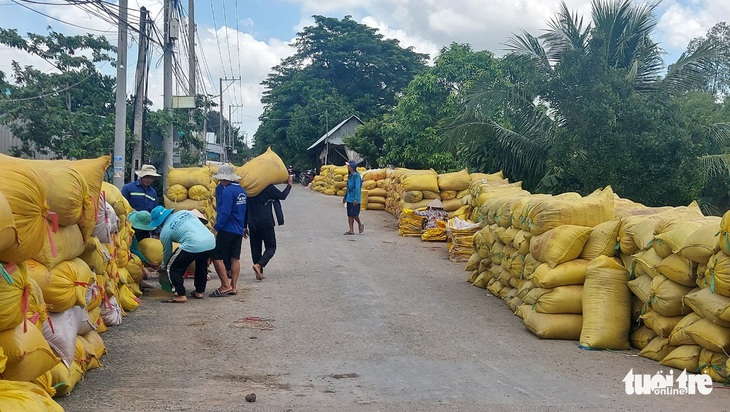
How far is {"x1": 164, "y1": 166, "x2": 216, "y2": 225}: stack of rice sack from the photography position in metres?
12.9

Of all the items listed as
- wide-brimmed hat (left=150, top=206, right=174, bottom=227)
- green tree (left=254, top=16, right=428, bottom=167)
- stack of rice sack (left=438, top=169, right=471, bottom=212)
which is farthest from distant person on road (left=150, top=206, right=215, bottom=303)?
green tree (left=254, top=16, right=428, bottom=167)

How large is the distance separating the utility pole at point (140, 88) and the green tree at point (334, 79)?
3424 centimetres

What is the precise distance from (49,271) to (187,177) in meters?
8.57

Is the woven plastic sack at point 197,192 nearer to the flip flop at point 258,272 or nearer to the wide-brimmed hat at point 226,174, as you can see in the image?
the flip flop at point 258,272

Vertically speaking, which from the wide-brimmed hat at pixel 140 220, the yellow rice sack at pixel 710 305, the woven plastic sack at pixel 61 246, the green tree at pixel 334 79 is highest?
the green tree at pixel 334 79

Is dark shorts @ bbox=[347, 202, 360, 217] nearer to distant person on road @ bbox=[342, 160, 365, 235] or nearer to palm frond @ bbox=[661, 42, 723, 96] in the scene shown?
distant person on road @ bbox=[342, 160, 365, 235]

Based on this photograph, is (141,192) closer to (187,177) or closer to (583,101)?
(187,177)

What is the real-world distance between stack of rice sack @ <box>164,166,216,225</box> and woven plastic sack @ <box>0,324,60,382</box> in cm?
907

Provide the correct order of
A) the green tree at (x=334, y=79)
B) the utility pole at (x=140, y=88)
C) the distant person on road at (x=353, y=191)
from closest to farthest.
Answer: the utility pole at (x=140, y=88) → the distant person on road at (x=353, y=191) → the green tree at (x=334, y=79)

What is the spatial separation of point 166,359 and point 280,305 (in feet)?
8.42

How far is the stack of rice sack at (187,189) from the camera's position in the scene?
Result: 12.9m

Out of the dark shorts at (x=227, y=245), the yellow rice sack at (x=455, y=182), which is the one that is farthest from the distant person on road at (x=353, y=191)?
the dark shorts at (x=227, y=245)

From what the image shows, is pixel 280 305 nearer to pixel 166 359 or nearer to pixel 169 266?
pixel 169 266

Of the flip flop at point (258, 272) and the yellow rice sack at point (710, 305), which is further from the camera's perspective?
the flip flop at point (258, 272)
